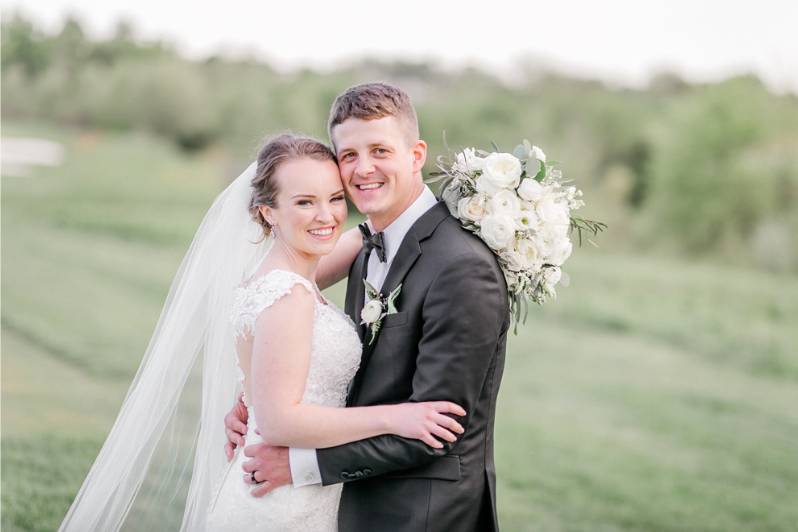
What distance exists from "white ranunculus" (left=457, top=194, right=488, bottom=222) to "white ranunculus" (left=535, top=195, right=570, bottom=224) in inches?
8.3

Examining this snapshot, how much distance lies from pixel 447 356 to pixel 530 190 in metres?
0.73

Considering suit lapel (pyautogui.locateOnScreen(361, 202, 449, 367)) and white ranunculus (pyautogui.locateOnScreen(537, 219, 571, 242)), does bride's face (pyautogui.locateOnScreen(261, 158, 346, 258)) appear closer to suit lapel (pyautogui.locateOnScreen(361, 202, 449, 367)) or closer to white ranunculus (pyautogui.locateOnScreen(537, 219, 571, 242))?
suit lapel (pyautogui.locateOnScreen(361, 202, 449, 367))

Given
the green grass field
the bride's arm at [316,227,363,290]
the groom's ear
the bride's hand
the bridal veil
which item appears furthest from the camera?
the green grass field

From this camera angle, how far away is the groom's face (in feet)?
11.0

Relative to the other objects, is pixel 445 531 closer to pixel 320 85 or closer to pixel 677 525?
→ pixel 677 525

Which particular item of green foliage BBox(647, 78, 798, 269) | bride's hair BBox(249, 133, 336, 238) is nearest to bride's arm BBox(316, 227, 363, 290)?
bride's hair BBox(249, 133, 336, 238)

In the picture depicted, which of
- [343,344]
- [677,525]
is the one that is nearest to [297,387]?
[343,344]

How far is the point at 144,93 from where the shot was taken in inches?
1005

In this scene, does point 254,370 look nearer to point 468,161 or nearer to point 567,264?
point 468,161

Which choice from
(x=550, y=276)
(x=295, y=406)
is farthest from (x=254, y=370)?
(x=550, y=276)

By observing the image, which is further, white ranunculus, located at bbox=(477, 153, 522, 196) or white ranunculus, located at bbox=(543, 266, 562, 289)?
white ranunculus, located at bbox=(543, 266, 562, 289)

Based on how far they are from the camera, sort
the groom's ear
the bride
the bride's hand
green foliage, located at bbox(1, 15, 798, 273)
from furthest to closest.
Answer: green foliage, located at bbox(1, 15, 798, 273) → the groom's ear → the bride → the bride's hand

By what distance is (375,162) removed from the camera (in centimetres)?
337

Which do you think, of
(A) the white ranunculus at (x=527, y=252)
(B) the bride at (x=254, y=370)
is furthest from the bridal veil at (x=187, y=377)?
(A) the white ranunculus at (x=527, y=252)
